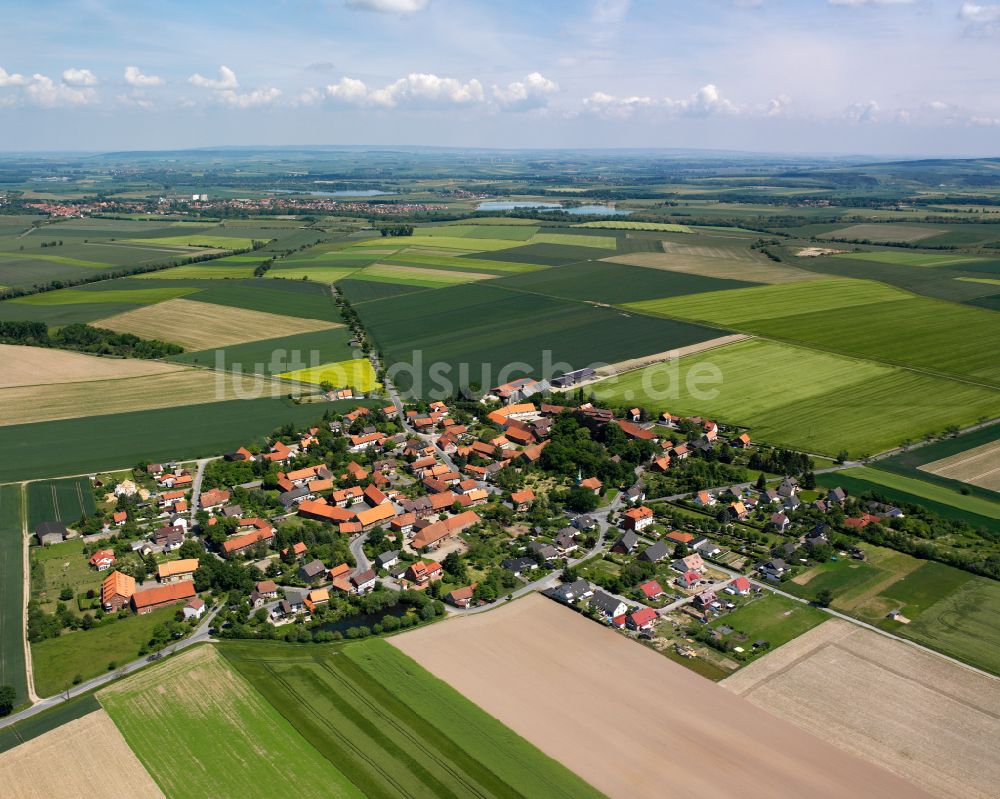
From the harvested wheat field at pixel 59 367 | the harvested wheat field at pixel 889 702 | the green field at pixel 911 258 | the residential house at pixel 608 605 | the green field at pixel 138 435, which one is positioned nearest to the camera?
the harvested wheat field at pixel 889 702

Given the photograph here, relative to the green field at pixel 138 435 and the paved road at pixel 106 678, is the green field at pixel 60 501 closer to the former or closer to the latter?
the green field at pixel 138 435

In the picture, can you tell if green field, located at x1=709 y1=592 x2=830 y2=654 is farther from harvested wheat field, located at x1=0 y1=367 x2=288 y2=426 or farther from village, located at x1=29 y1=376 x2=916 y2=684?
harvested wheat field, located at x1=0 y1=367 x2=288 y2=426

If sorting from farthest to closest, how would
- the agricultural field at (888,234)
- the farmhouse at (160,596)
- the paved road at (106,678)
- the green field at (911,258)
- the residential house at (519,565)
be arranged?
the agricultural field at (888,234), the green field at (911,258), the residential house at (519,565), the farmhouse at (160,596), the paved road at (106,678)

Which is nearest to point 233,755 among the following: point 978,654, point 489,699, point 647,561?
point 489,699

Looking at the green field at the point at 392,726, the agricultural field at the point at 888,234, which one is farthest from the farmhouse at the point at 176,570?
the agricultural field at the point at 888,234

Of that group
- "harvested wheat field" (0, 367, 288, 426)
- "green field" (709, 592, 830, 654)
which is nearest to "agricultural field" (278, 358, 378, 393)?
"harvested wheat field" (0, 367, 288, 426)

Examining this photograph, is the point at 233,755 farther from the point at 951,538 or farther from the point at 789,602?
the point at 951,538
